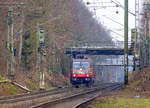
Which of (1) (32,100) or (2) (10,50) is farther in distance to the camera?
(2) (10,50)

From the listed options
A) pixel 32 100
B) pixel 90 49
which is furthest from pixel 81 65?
pixel 32 100

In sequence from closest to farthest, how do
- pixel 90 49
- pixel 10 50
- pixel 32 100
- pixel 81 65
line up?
pixel 32 100
pixel 10 50
pixel 81 65
pixel 90 49

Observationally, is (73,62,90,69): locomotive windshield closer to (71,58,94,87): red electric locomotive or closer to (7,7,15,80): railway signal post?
(71,58,94,87): red electric locomotive

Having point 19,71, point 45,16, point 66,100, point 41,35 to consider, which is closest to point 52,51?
point 45,16

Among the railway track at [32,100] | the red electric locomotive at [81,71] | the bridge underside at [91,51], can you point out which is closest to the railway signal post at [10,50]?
the railway track at [32,100]

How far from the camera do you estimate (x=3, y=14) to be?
42344 mm

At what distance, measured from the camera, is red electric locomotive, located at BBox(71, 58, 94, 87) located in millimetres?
49969

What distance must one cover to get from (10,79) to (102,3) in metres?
9.70

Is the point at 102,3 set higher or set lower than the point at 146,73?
higher

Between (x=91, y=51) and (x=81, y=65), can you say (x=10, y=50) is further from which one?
(x=91, y=51)

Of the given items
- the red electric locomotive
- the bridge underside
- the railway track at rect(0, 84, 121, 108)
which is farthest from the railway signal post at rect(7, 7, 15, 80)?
the bridge underside

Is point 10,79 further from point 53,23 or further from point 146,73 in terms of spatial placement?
point 53,23

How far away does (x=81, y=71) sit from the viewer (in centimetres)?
5047

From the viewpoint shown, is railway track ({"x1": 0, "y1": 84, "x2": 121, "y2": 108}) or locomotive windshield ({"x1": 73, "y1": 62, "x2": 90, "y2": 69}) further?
locomotive windshield ({"x1": 73, "y1": 62, "x2": 90, "y2": 69})
